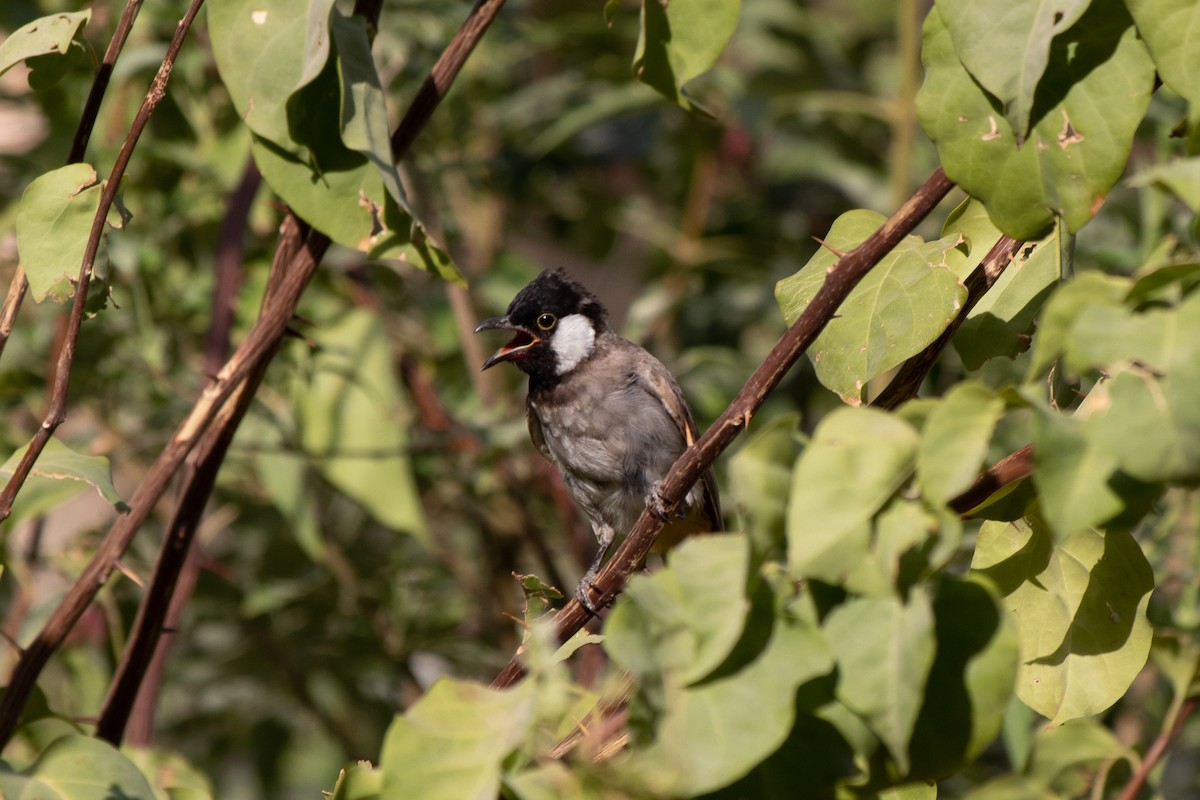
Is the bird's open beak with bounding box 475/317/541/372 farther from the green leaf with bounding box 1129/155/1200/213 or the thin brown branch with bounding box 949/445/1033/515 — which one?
the green leaf with bounding box 1129/155/1200/213

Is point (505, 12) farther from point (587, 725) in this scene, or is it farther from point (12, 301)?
point (587, 725)

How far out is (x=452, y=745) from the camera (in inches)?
39.4

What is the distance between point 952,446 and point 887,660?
16 centimetres

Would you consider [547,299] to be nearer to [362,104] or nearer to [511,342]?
[511,342]

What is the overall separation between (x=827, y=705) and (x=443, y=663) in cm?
293

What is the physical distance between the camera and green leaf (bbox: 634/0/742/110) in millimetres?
1555

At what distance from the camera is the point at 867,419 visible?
955mm

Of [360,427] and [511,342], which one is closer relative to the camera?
[360,427]

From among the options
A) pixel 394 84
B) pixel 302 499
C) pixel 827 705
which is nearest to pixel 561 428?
pixel 302 499

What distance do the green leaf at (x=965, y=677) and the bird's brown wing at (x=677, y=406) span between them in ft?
6.95

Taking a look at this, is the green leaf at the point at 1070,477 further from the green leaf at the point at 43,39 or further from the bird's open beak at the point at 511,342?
the bird's open beak at the point at 511,342

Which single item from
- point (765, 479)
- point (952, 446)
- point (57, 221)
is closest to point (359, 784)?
point (765, 479)

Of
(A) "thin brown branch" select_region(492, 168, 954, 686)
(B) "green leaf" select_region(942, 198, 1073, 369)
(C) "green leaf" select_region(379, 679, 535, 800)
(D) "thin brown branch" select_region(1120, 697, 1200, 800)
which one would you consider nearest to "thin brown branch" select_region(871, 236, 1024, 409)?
(B) "green leaf" select_region(942, 198, 1073, 369)

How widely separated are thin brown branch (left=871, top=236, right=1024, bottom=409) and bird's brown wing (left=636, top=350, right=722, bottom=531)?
5.13ft
